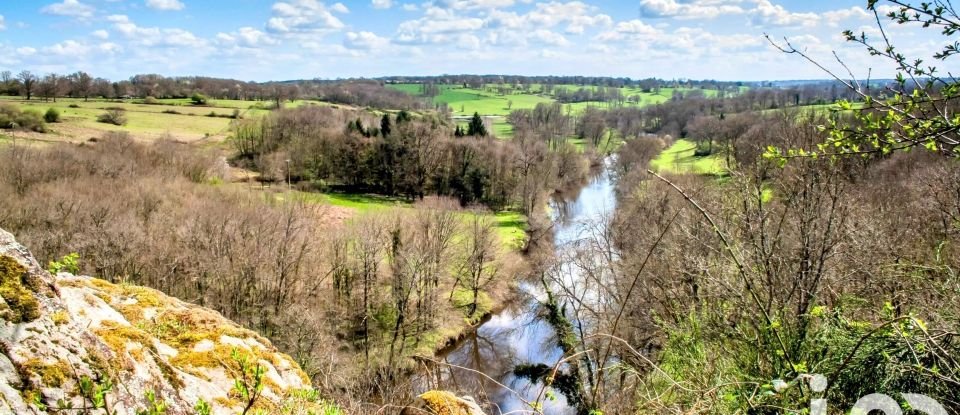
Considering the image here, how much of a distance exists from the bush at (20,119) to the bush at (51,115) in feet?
8.40

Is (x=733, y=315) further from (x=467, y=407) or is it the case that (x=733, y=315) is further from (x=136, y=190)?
(x=136, y=190)

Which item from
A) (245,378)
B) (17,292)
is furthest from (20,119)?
(245,378)

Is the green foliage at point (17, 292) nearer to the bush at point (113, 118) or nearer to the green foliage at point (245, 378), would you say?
the green foliage at point (245, 378)

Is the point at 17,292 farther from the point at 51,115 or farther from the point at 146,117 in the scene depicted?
the point at 146,117

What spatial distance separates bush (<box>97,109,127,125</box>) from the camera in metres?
62.4

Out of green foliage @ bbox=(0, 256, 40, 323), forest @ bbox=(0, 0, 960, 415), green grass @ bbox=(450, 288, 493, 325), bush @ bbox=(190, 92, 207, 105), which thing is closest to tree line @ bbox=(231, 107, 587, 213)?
forest @ bbox=(0, 0, 960, 415)

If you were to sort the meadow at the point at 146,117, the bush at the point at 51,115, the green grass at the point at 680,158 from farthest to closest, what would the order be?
Result: the green grass at the point at 680,158, the bush at the point at 51,115, the meadow at the point at 146,117

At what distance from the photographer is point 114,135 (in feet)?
148

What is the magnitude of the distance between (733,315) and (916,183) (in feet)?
67.5

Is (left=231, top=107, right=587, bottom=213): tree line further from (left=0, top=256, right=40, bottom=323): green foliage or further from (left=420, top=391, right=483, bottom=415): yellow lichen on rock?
(left=0, top=256, right=40, bottom=323): green foliage

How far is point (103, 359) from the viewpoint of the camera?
3432 mm

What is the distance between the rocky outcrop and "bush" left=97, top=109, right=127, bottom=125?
224ft

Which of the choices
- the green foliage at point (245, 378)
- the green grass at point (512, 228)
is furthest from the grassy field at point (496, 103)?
the green foliage at point (245, 378)

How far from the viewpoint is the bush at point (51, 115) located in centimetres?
5338
